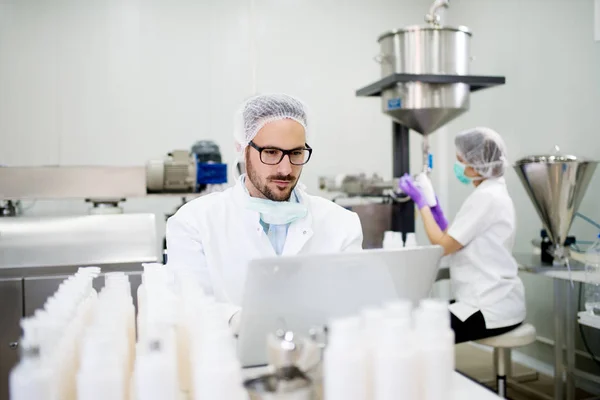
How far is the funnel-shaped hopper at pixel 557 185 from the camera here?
2.48 meters

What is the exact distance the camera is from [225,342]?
0.67m

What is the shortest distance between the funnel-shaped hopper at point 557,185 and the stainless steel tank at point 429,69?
46 centimetres

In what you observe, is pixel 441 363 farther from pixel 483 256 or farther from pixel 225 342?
pixel 483 256

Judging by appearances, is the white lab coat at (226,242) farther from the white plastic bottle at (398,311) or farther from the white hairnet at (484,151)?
the white hairnet at (484,151)

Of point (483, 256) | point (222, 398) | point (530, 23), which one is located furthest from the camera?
point (530, 23)

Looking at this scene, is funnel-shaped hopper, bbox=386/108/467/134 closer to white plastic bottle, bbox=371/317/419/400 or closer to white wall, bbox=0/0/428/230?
white wall, bbox=0/0/428/230

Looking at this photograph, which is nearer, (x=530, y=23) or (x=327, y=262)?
(x=327, y=262)

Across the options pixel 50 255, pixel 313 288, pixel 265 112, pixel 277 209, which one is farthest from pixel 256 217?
pixel 50 255

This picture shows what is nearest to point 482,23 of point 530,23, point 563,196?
point 530,23

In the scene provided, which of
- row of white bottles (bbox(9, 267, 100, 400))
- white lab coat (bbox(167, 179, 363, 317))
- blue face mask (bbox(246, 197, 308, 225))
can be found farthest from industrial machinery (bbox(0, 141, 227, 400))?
row of white bottles (bbox(9, 267, 100, 400))

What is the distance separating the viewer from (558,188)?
2510 millimetres

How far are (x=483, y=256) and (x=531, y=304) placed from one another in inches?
44.7

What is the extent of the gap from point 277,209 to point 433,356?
39.9 inches

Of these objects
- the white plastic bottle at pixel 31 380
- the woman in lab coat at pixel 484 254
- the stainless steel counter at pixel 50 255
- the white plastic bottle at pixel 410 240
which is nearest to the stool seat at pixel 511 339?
the woman in lab coat at pixel 484 254
